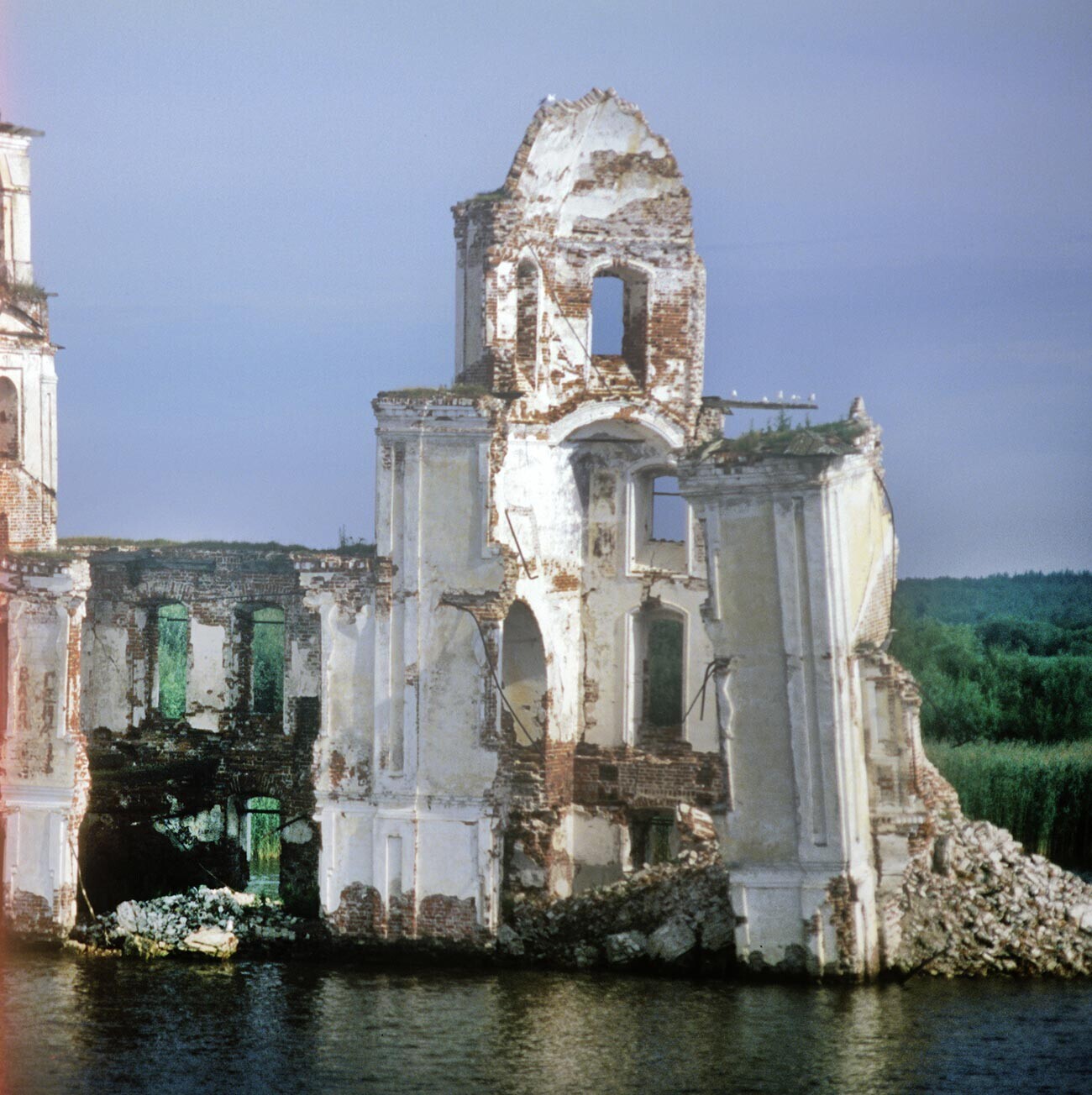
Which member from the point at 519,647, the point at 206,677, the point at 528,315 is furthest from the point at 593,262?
the point at 206,677

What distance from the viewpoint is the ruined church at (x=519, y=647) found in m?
21.6

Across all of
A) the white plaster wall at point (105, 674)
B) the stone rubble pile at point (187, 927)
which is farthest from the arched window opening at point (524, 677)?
the white plaster wall at point (105, 674)

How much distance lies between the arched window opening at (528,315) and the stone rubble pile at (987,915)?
6937mm

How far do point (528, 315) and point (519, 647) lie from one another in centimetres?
383

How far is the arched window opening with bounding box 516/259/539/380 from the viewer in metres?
25.1

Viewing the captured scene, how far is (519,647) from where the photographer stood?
25688 mm

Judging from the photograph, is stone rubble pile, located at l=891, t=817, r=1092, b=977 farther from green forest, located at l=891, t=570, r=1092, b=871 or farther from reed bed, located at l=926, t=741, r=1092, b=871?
reed bed, located at l=926, t=741, r=1092, b=871

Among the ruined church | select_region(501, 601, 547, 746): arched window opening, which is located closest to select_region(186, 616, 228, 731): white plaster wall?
the ruined church

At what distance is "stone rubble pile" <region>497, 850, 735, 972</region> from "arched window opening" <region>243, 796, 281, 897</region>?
555cm

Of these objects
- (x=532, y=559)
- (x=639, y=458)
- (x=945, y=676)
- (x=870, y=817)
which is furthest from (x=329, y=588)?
(x=945, y=676)

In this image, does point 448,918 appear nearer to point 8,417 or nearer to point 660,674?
point 660,674

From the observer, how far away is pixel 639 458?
2595 cm

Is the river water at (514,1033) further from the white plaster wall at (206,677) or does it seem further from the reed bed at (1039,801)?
the reed bed at (1039,801)

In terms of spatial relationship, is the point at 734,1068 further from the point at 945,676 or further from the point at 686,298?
the point at 945,676
